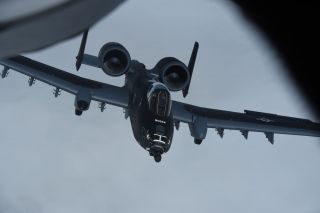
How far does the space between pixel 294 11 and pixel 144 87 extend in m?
18.3

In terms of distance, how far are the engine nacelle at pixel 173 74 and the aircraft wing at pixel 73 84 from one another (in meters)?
2.68

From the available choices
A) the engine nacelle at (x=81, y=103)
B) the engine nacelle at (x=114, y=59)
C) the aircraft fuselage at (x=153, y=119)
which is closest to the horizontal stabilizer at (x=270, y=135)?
the aircraft fuselage at (x=153, y=119)

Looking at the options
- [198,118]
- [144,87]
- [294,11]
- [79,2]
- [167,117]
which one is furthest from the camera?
[198,118]

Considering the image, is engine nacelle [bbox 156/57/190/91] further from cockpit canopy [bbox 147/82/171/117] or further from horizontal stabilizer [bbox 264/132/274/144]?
horizontal stabilizer [bbox 264/132/274/144]

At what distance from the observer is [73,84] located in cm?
2325

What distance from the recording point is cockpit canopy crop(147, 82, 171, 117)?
60.7 feet

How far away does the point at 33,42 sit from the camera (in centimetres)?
157

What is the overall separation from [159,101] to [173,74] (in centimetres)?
361

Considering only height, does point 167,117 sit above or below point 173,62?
below

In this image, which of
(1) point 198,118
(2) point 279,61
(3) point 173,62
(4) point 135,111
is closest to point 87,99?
(4) point 135,111

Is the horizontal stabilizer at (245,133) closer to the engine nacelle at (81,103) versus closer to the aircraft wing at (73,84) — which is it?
the aircraft wing at (73,84)

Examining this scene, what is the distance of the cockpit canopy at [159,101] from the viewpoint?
18516 millimetres

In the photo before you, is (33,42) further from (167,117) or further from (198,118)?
(198,118)

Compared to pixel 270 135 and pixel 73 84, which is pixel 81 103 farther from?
pixel 270 135
